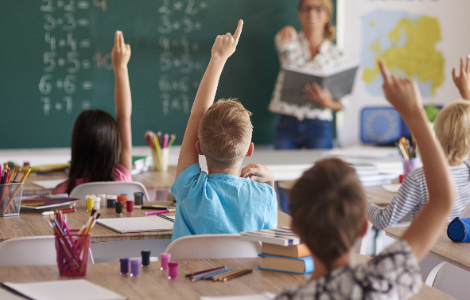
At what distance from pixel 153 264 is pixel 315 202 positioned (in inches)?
25.1

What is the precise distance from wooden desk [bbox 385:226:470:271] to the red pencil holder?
989 mm

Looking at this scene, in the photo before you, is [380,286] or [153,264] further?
[153,264]

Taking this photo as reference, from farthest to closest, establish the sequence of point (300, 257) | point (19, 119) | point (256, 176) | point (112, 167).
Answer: point (19, 119)
point (112, 167)
point (256, 176)
point (300, 257)

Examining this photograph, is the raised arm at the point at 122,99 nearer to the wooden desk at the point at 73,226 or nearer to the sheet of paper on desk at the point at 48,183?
the sheet of paper on desk at the point at 48,183

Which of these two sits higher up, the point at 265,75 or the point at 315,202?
the point at 265,75

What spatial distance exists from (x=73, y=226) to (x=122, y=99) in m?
1.12

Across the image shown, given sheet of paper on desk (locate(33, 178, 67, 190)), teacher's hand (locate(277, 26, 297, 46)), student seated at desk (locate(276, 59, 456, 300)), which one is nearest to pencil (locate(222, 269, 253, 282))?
student seated at desk (locate(276, 59, 456, 300))

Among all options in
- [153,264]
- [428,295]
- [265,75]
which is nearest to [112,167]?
[153,264]

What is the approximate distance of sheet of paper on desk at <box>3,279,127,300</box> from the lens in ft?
3.32

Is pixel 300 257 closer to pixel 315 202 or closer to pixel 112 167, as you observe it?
pixel 315 202

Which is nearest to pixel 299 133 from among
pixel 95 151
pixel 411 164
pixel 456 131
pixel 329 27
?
pixel 329 27

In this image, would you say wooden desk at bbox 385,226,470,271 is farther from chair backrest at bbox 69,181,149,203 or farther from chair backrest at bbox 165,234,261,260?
chair backrest at bbox 69,181,149,203

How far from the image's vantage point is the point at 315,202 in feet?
2.49

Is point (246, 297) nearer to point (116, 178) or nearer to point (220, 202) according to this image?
point (220, 202)
